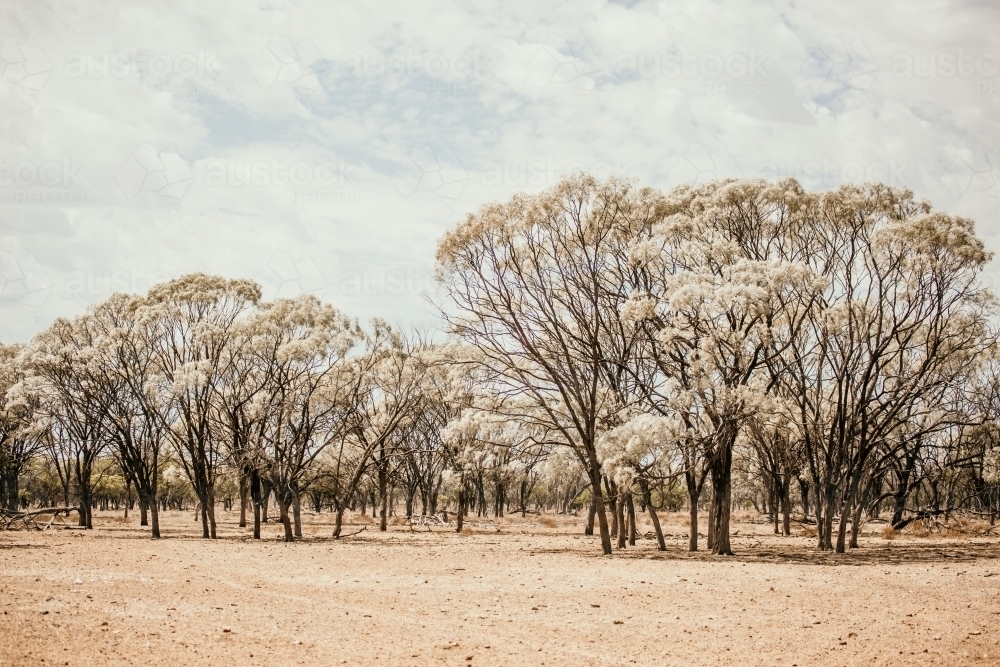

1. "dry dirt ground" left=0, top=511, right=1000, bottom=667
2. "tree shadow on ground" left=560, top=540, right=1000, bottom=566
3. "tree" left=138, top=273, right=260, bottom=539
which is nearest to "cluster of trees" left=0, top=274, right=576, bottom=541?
"tree" left=138, top=273, right=260, bottom=539

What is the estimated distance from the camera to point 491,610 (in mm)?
14227

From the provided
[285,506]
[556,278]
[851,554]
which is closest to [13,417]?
[285,506]

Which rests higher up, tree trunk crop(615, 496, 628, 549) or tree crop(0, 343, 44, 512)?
tree crop(0, 343, 44, 512)

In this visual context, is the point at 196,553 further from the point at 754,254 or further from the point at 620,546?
the point at 754,254

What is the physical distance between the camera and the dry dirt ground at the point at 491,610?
10656mm

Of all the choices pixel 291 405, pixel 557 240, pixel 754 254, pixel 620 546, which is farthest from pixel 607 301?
pixel 291 405

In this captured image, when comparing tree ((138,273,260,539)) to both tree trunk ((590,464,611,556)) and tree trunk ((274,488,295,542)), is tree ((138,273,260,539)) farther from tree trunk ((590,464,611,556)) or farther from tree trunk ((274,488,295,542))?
tree trunk ((590,464,611,556))

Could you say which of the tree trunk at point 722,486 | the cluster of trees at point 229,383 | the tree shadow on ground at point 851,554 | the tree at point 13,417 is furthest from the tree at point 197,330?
the tree trunk at point 722,486

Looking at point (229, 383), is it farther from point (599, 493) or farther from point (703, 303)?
point (703, 303)

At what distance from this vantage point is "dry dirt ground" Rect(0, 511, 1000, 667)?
10.7 meters

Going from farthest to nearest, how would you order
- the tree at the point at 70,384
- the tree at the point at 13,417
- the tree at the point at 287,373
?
the tree at the point at 13,417, the tree at the point at 70,384, the tree at the point at 287,373

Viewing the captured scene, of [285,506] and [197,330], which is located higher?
[197,330]

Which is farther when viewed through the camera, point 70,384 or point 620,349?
point 70,384

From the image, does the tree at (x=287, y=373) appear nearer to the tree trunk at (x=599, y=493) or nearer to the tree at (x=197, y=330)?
the tree at (x=197, y=330)
